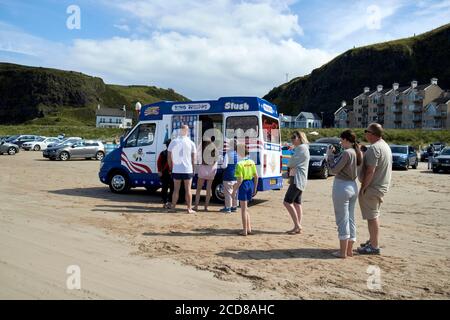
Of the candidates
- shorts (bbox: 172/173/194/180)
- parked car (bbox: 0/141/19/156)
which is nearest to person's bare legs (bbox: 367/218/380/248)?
shorts (bbox: 172/173/194/180)

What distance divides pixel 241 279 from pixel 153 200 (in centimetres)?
757

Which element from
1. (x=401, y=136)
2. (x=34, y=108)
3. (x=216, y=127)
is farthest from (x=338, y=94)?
(x=216, y=127)

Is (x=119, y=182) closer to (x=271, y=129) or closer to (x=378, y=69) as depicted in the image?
(x=271, y=129)

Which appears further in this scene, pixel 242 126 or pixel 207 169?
pixel 242 126

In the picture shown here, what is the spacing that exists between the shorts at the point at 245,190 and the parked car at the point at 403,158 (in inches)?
906

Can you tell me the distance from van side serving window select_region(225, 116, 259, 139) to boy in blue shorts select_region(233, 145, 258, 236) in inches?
130

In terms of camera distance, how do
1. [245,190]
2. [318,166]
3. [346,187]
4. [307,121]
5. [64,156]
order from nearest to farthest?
[346,187] → [245,190] → [318,166] → [64,156] → [307,121]

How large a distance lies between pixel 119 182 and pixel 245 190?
6.93 meters

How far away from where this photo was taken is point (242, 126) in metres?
11.6

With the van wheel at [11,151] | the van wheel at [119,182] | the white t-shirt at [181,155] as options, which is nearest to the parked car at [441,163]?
the van wheel at [119,182]

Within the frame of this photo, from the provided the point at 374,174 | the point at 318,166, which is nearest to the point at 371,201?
the point at 374,174

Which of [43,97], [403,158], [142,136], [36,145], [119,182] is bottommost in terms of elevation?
[119,182]

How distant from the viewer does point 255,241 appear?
7582 millimetres

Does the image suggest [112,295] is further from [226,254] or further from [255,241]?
[255,241]
